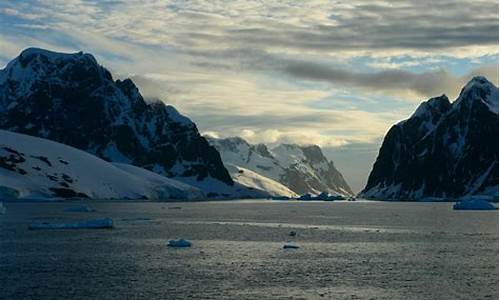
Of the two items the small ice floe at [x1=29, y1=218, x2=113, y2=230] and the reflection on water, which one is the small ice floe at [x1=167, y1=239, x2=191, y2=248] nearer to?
the reflection on water

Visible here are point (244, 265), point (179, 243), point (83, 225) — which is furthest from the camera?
point (83, 225)

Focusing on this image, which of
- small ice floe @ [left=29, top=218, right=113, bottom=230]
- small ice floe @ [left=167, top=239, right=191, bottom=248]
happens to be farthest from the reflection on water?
small ice floe @ [left=29, top=218, right=113, bottom=230]

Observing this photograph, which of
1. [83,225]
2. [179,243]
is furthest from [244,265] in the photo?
[83,225]

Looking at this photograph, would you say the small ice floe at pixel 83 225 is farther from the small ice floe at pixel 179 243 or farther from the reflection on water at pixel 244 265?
the small ice floe at pixel 179 243

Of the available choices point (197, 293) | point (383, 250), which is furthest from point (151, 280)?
point (383, 250)

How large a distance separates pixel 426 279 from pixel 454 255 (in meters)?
22.8

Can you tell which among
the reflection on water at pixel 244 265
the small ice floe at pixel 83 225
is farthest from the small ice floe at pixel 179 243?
the small ice floe at pixel 83 225

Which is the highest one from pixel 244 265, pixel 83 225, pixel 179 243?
pixel 179 243

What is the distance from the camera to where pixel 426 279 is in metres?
73.4

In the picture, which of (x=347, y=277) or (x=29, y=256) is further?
(x=29, y=256)

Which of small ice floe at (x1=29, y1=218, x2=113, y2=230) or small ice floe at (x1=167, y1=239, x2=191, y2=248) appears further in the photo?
small ice floe at (x1=29, y1=218, x2=113, y2=230)

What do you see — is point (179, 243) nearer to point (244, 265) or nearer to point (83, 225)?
point (244, 265)

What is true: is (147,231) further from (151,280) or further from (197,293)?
(197,293)

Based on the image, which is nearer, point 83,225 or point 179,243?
point 179,243
